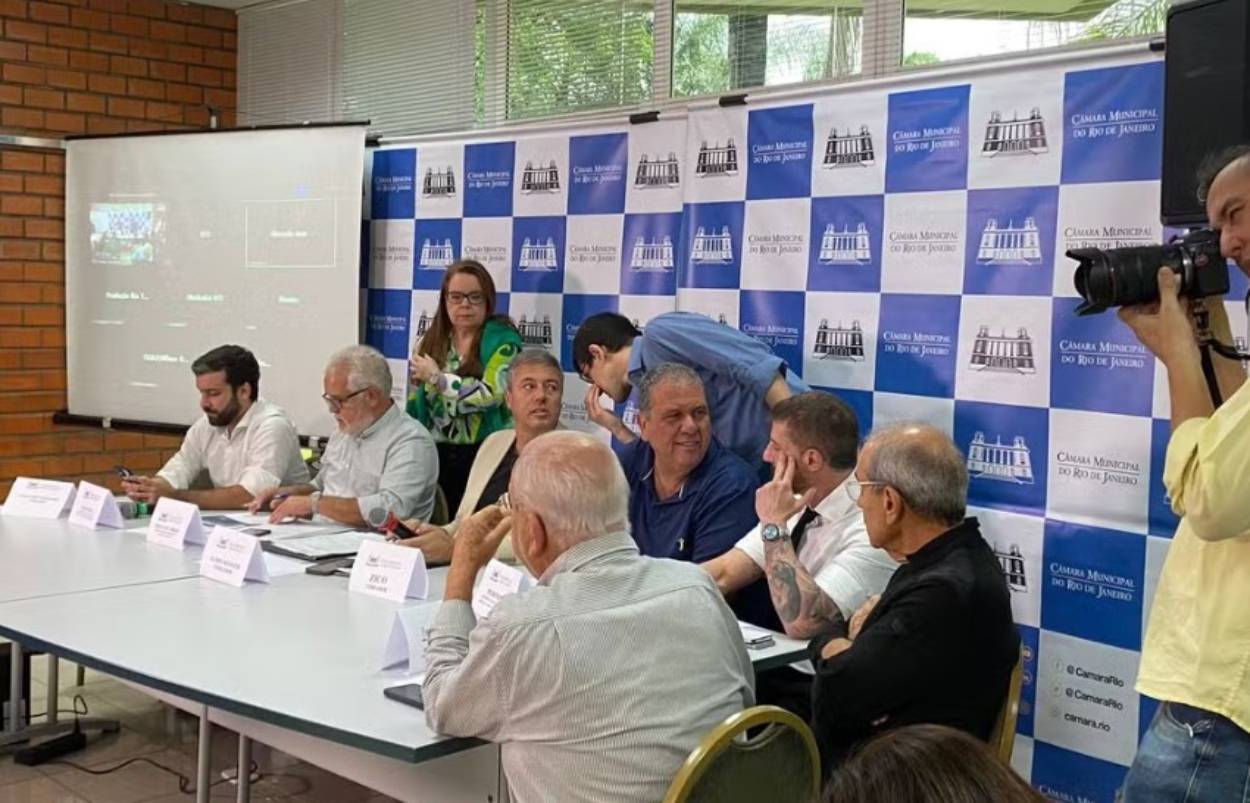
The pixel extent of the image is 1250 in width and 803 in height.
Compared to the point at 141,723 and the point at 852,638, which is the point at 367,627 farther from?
the point at 141,723

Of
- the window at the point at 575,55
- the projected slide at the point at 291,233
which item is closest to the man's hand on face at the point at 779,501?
the window at the point at 575,55

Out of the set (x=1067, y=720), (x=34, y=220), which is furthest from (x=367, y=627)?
(x=34, y=220)

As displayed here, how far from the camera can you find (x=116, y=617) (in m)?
2.69

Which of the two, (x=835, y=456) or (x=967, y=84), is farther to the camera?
(x=967, y=84)

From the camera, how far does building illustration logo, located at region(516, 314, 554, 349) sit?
15.7ft

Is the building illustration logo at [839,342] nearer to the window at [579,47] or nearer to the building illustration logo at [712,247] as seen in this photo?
the building illustration logo at [712,247]

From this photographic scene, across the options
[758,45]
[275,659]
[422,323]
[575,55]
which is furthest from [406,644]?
[575,55]

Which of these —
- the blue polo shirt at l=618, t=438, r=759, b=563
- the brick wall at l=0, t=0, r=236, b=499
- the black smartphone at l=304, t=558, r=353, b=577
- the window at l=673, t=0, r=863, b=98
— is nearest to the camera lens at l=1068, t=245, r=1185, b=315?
the blue polo shirt at l=618, t=438, r=759, b=563

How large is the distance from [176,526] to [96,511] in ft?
1.33

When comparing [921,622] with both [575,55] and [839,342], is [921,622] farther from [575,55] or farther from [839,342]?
[575,55]

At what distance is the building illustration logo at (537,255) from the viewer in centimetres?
476

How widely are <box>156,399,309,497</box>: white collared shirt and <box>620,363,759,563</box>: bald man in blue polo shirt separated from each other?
1.61 meters

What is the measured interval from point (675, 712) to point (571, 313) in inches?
116

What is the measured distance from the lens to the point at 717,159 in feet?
13.4
